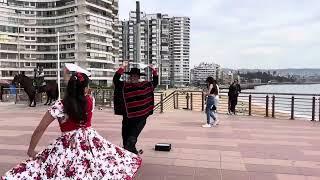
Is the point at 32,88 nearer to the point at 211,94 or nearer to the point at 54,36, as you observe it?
the point at 211,94

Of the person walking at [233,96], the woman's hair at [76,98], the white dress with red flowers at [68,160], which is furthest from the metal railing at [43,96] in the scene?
the woman's hair at [76,98]

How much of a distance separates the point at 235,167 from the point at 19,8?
3656 inches

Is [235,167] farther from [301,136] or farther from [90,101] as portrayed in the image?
[301,136]

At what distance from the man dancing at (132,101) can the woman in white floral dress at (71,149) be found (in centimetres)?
242

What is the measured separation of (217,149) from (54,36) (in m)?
87.2

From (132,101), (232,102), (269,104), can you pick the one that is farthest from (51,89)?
(132,101)

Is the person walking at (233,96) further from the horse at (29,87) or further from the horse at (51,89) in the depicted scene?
the horse at (29,87)

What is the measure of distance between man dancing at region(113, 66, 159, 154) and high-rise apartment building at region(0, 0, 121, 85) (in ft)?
258

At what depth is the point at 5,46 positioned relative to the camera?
85.4 m

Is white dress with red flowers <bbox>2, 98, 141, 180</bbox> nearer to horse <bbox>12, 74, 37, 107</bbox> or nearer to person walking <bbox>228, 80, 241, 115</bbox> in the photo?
person walking <bbox>228, 80, 241, 115</bbox>

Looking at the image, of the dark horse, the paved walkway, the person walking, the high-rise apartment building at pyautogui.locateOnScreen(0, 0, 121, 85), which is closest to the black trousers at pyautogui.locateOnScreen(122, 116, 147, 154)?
the paved walkway

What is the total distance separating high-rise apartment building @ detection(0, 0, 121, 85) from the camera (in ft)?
281

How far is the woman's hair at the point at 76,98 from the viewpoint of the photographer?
14.8ft

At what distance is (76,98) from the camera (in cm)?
455
